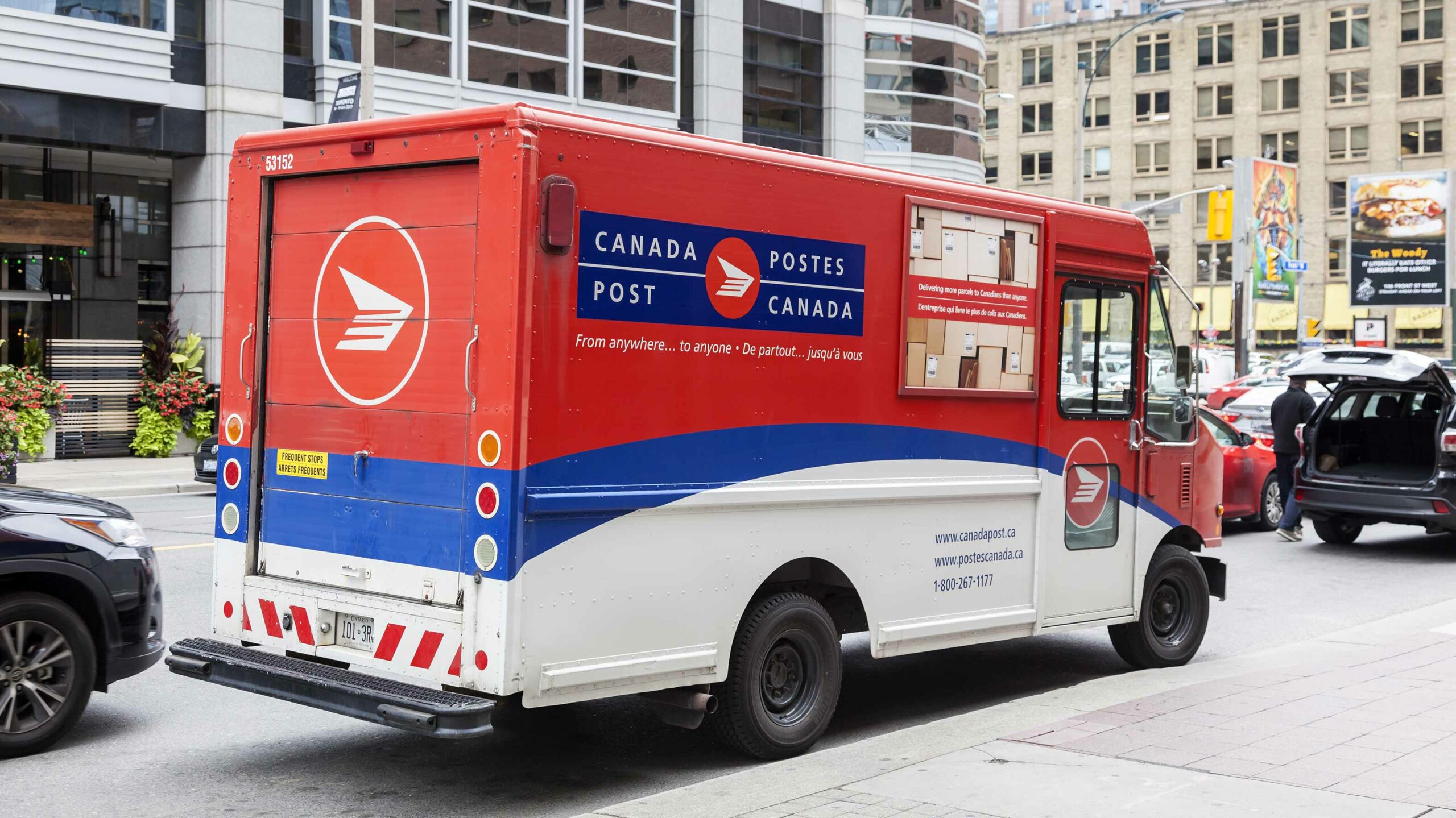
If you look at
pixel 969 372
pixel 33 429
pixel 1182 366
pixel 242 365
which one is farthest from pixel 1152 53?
pixel 242 365

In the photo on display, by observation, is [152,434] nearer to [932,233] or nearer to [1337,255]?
[932,233]

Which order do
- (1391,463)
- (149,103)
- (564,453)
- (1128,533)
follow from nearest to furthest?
(564,453) < (1128,533) < (1391,463) < (149,103)

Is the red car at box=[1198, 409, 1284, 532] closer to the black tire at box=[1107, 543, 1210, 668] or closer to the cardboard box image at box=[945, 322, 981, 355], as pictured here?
the black tire at box=[1107, 543, 1210, 668]

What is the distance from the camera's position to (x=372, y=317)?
6.36 m

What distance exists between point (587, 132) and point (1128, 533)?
15.3ft

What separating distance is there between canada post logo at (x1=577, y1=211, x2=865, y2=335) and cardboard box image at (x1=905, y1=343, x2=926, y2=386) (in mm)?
378

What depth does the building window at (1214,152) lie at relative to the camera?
91.2 meters

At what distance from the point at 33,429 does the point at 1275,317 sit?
78849 millimetres

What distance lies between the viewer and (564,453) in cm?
589

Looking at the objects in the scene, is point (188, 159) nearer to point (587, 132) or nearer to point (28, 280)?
point (28, 280)

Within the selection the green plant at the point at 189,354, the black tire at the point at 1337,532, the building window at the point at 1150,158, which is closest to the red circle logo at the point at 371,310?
the black tire at the point at 1337,532

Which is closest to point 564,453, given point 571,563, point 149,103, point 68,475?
point 571,563

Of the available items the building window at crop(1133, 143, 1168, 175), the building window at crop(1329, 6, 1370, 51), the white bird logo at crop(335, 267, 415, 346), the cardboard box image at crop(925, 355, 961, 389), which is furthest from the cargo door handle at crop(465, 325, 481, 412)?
the building window at crop(1133, 143, 1168, 175)

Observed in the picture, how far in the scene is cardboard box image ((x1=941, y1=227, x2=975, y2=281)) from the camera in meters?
7.54
